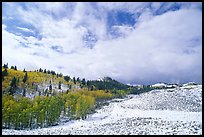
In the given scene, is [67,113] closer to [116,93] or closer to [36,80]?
[36,80]

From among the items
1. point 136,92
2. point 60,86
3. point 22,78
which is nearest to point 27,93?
point 22,78

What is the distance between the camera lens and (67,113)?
162 feet

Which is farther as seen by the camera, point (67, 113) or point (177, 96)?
point (177, 96)

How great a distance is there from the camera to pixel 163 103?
62312mm

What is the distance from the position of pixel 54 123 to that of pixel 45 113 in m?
2.45

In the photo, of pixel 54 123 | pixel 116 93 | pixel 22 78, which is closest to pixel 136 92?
pixel 116 93

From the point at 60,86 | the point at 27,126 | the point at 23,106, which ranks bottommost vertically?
the point at 27,126

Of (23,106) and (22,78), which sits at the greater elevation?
(22,78)

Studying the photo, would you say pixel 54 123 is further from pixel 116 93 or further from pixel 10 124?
pixel 116 93

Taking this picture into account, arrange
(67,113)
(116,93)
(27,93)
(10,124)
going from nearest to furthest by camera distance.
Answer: (10,124) < (67,113) < (27,93) < (116,93)

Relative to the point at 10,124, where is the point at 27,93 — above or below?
above

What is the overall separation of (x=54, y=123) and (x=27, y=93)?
3075 centimetres

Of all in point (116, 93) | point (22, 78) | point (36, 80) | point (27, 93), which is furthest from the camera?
point (116, 93)

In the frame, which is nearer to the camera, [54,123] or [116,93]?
[54,123]
